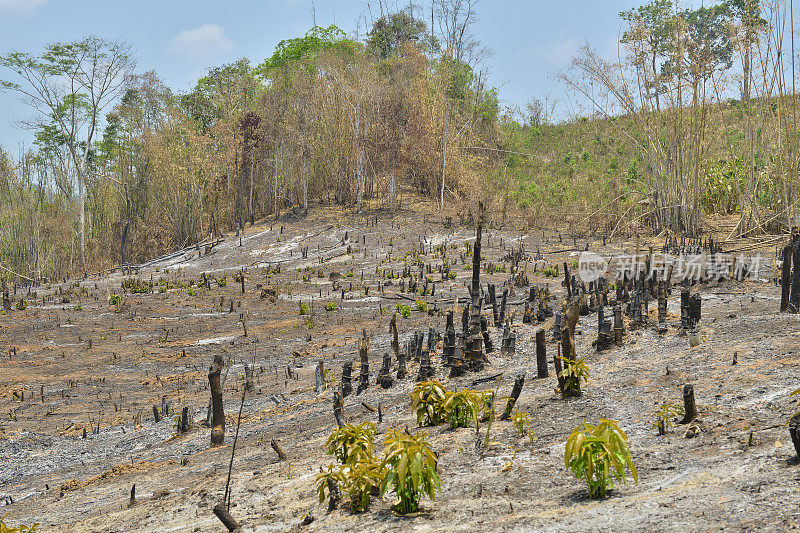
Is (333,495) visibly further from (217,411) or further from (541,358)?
(541,358)

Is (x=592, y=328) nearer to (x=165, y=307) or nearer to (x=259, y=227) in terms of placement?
(x=165, y=307)

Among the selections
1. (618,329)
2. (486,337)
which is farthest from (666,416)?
(486,337)

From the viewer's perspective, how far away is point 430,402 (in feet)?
18.3

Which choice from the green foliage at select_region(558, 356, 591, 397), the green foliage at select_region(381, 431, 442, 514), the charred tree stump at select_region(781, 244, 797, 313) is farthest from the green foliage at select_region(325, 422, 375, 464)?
the charred tree stump at select_region(781, 244, 797, 313)

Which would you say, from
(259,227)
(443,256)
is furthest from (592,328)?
(259,227)

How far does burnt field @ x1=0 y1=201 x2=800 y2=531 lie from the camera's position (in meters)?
3.74

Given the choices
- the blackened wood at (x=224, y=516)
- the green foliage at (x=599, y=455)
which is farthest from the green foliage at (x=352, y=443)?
the green foliage at (x=599, y=455)

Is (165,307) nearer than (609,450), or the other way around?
(609,450)

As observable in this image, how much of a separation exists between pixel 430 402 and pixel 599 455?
2247mm

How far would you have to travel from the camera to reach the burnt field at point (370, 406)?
3.74 meters

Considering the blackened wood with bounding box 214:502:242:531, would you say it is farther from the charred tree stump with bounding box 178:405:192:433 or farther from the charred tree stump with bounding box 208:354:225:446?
the charred tree stump with bounding box 178:405:192:433

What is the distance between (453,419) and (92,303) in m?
14.0

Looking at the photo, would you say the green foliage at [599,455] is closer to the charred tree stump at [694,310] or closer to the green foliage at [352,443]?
the green foliage at [352,443]

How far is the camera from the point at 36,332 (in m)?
13.8
